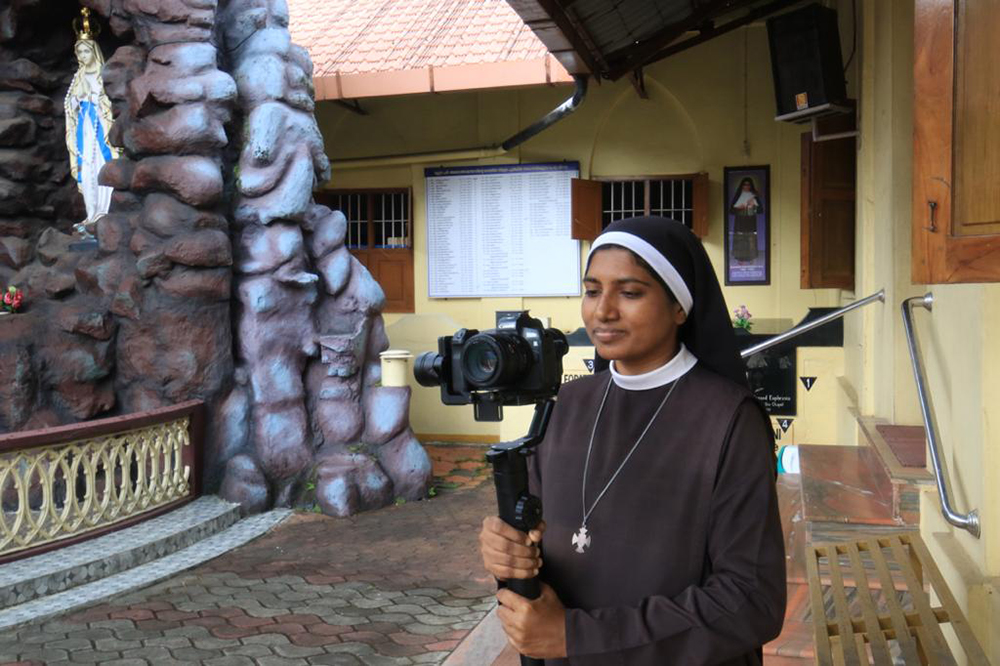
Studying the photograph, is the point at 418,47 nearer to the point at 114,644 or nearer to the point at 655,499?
the point at 114,644

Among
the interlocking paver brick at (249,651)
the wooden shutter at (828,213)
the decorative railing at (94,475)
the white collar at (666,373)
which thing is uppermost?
the wooden shutter at (828,213)

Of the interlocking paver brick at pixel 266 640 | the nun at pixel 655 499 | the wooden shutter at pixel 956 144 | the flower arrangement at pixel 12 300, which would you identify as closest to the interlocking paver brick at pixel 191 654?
the interlocking paver brick at pixel 266 640

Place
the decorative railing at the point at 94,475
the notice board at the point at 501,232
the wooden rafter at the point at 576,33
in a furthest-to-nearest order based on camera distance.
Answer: the notice board at the point at 501,232 < the wooden rafter at the point at 576,33 < the decorative railing at the point at 94,475

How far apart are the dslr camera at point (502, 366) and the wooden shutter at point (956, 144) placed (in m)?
0.88

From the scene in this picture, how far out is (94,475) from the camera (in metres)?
6.57

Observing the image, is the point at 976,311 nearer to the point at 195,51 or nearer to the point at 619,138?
the point at 195,51

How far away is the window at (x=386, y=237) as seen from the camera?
39.0ft

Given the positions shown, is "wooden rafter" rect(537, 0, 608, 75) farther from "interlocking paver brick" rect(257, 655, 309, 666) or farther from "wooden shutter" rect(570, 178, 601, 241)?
"interlocking paver brick" rect(257, 655, 309, 666)

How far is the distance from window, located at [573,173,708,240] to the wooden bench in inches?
279

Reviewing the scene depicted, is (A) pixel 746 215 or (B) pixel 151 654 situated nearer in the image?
(B) pixel 151 654

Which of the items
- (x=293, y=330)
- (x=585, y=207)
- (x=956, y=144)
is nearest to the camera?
(x=956, y=144)

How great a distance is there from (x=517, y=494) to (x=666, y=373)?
404 millimetres

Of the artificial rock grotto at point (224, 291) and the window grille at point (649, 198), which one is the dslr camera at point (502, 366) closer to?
the artificial rock grotto at point (224, 291)

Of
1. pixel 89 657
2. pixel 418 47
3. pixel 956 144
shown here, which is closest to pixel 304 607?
pixel 89 657
